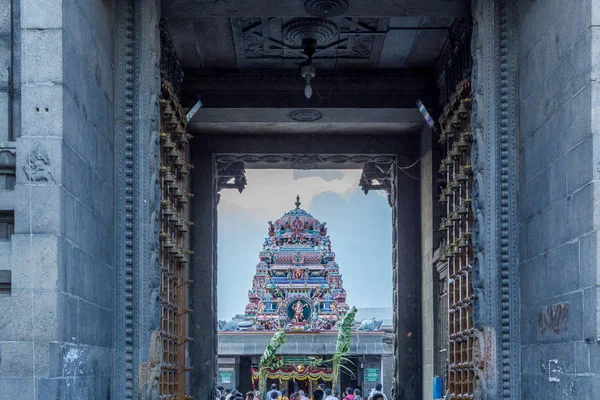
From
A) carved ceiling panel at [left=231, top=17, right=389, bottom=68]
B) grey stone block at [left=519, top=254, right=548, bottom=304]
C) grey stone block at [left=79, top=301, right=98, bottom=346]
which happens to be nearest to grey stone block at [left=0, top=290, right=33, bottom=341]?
grey stone block at [left=79, top=301, right=98, bottom=346]

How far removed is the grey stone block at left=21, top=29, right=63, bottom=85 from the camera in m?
7.14

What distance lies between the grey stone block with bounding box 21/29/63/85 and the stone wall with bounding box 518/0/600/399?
4.25 m

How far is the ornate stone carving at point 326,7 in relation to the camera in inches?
407

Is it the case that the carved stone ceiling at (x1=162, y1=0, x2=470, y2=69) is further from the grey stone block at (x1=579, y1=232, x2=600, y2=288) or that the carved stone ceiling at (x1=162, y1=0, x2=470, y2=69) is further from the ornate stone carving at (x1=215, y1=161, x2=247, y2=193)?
the grey stone block at (x1=579, y1=232, x2=600, y2=288)

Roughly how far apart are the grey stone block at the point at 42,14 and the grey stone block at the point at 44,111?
1.69 ft

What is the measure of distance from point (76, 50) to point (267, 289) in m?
41.2

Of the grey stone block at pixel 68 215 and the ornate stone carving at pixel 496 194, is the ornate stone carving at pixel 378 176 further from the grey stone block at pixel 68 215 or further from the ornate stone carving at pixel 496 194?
the grey stone block at pixel 68 215

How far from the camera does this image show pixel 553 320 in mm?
7969

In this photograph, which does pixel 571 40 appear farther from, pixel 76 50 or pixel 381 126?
pixel 381 126

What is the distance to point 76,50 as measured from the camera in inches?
301

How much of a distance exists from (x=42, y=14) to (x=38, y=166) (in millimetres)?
1264

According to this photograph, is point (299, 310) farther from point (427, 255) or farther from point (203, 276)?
point (427, 255)

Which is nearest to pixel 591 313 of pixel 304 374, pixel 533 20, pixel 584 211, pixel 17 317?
pixel 584 211

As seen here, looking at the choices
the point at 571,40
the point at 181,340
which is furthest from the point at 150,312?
the point at 571,40
